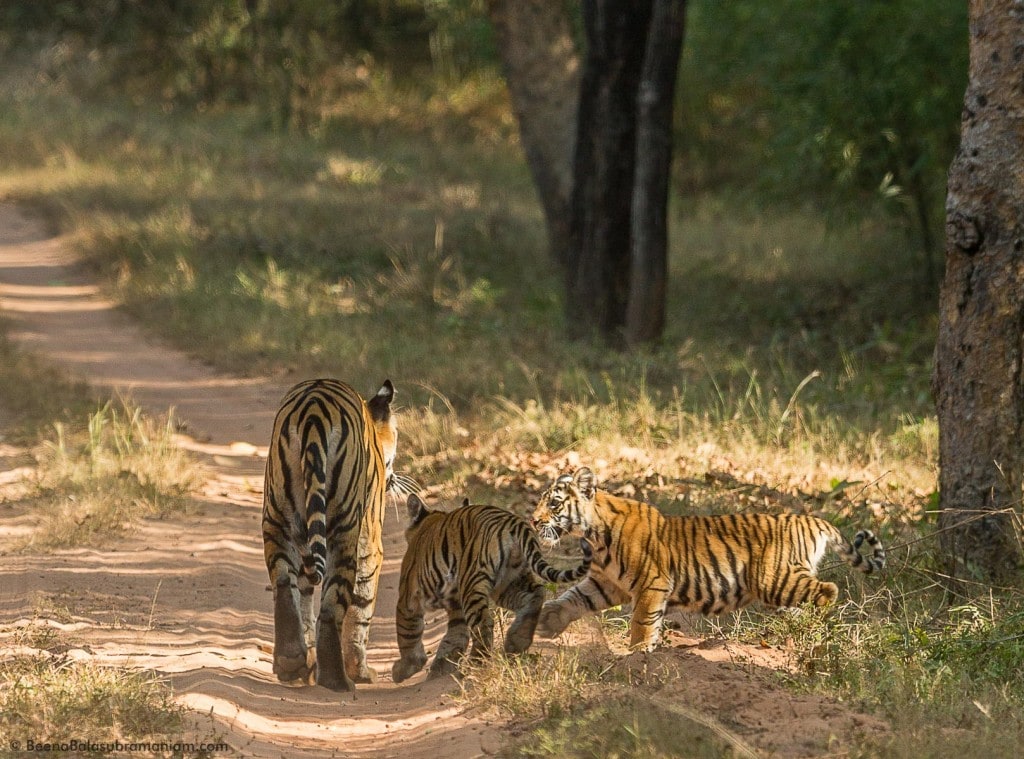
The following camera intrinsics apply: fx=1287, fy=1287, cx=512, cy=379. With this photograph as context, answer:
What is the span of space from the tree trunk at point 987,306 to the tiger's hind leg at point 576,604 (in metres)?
1.71

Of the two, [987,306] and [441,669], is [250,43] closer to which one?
[987,306]

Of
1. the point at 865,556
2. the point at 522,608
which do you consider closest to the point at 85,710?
the point at 522,608

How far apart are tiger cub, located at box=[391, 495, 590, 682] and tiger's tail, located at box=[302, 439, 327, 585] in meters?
0.55

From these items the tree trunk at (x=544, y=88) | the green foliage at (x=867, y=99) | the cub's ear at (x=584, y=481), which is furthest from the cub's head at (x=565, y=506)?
the tree trunk at (x=544, y=88)

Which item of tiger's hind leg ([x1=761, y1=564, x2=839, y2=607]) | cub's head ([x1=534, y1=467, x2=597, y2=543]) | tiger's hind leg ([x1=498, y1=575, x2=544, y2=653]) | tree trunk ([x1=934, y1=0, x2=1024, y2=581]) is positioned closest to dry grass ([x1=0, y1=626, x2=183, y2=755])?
tiger's hind leg ([x1=498, y1=575, x2=544, y2=653])

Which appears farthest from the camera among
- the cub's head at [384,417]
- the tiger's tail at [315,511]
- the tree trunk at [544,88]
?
the tree trunk at [544,88]

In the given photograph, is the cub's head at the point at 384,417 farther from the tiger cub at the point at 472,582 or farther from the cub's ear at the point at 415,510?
the tiger cub at the point at 472,582

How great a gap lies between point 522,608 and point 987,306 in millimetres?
2627

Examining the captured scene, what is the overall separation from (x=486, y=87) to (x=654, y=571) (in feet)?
64.3

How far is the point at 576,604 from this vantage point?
572cm

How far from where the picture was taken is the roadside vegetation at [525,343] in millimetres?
5051

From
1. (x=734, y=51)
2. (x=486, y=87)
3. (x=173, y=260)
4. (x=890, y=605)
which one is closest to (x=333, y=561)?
(x=890, y=605)

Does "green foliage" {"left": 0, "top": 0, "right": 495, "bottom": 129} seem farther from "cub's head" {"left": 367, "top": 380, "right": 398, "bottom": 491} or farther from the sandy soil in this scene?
"cub's head" {"left": 367, "top": 380, "right": 398, "bottom": 491}

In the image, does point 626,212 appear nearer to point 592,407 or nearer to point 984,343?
point 592,407
